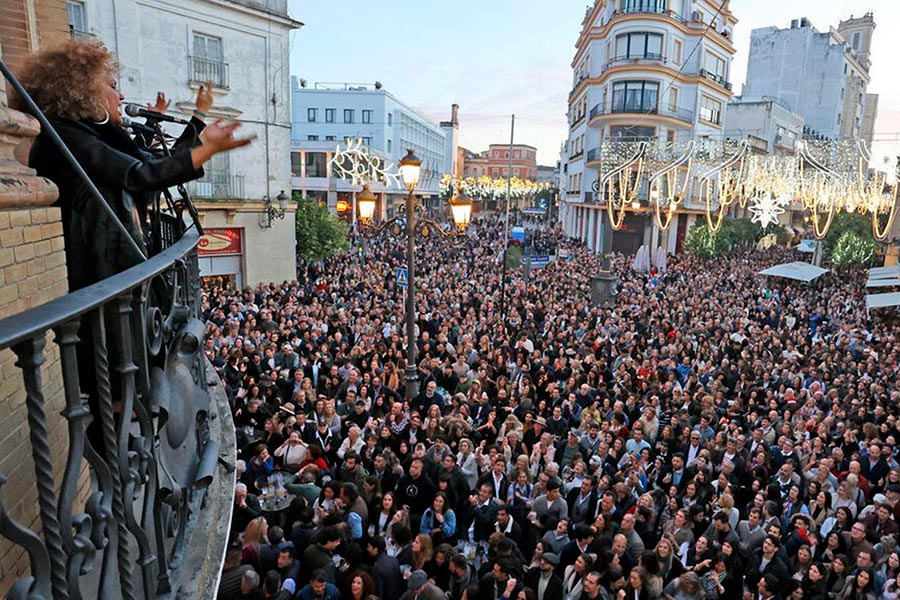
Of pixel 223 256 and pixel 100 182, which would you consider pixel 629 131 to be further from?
pixel 100 182

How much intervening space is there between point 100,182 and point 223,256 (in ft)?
64.3

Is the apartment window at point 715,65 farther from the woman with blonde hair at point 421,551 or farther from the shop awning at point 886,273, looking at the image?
the woman with blonde hair at point 421,551

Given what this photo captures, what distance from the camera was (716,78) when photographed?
4106 cm

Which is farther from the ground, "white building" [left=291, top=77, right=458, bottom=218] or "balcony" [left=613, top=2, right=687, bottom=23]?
"balcony" [left=613, top=2, right=687, bottom=23]

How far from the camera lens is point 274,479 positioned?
747cm

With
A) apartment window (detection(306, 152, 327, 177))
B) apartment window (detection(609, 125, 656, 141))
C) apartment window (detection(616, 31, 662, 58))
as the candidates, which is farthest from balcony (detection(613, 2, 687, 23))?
apartment window (detection(306, 152, 327, 177))

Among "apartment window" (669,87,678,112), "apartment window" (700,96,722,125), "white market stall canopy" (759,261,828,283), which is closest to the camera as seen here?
"white market stall canopy" (759,261,828,283)

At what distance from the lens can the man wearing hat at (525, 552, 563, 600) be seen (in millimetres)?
6160

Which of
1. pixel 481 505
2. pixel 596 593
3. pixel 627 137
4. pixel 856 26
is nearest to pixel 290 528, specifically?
pixel 481 505

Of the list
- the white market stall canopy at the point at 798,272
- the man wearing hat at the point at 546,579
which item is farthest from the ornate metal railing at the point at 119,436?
the white market stall canopy at the point at 798,272

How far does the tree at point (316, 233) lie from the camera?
2395 centimetres

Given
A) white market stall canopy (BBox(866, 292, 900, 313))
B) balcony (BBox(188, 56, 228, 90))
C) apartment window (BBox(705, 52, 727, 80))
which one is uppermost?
apartment window (BBox(705, 52, 727, 80))

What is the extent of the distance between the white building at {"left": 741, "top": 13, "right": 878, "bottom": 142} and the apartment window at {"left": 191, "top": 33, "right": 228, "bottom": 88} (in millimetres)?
50830

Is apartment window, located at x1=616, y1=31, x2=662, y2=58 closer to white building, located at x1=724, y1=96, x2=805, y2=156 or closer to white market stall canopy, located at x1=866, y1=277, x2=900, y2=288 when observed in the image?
white building, located at x1=724, y1=96, x2=805, y2=156
